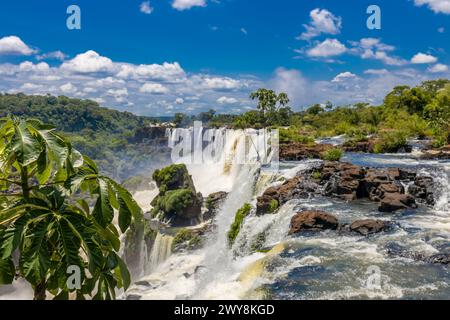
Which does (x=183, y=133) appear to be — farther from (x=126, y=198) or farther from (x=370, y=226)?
(x=126, y=198)

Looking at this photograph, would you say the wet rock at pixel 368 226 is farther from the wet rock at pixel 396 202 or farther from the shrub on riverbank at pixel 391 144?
the shrub on riverbank at pixel 391 144

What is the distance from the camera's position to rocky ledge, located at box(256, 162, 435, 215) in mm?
14241

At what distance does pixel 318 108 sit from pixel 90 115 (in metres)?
57.4

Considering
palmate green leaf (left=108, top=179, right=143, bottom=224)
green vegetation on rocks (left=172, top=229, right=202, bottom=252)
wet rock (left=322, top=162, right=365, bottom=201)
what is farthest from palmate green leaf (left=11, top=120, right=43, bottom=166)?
green vegetation on rocks (left=172, top=229, right=202, bottom=252)

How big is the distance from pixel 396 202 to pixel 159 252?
31.1 feet

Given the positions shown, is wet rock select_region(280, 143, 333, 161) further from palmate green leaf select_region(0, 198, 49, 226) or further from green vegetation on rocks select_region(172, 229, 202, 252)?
palmate green leaf select_region(0, 198, 49, 226)

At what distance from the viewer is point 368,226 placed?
11.3m

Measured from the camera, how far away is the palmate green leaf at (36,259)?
8.60ft

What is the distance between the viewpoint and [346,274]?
8.68 m

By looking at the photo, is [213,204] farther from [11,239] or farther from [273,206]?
[11,239]

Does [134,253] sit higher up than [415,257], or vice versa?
[415,257]

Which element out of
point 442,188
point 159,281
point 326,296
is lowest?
point 159,281

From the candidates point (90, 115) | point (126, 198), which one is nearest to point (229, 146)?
point (126, 198)

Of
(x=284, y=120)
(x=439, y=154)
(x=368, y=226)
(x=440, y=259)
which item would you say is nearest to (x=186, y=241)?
(x=368, y=226)
